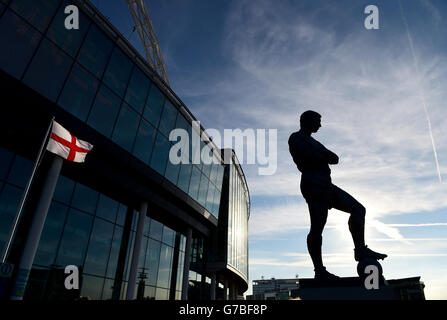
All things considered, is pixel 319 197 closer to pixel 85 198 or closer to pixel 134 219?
pixel 85 198

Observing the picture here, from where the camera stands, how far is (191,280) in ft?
84.5

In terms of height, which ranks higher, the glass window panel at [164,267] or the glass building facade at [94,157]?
the glass building facade at [94,157]

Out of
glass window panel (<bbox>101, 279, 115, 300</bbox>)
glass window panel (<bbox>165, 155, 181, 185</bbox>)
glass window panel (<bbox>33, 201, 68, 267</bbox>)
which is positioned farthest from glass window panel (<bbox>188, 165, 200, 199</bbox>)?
glass window panel (<bbox>33, 201, 68, 267</bbox>)

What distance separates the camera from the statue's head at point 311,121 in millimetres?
5621

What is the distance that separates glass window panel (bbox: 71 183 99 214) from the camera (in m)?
14.2

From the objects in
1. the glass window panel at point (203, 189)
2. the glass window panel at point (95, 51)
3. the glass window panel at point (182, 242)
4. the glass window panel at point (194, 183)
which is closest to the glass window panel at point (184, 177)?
the glass window panel at point (194, 183)

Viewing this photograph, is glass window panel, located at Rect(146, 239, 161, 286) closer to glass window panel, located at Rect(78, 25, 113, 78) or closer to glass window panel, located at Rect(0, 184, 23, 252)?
glass window panel, located at Rect(0, 184, 23, 252)

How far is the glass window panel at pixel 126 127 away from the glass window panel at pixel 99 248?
192 inches

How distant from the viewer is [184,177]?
20281 millimetres

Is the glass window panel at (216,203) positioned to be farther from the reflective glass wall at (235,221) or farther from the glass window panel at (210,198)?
the reflective glass wall at (235,221)

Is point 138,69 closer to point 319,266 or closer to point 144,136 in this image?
point 144,136

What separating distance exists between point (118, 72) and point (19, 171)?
723cm

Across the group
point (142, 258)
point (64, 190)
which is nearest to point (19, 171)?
point (64, 190)
